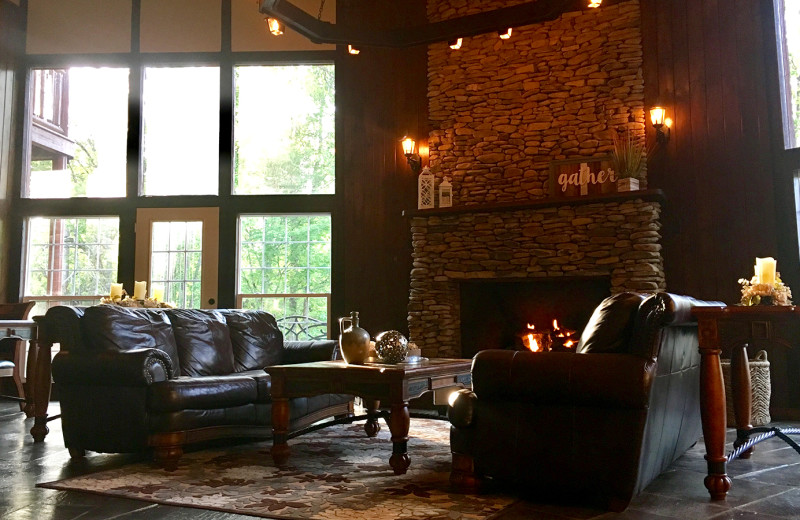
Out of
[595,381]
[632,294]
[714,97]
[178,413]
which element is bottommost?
[178,413]

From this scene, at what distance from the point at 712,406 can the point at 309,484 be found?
193cm

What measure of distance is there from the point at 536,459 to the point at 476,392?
1.30 feet

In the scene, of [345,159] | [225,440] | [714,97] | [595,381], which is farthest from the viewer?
[345,159]

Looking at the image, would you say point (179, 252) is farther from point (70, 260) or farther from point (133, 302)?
point (133, 302)

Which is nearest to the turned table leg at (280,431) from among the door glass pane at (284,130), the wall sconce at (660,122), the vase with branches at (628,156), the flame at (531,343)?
the flame at (531,343)

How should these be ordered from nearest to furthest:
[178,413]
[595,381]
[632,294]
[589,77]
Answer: [595,381] → [632,294] → [178,413] → [589,77]

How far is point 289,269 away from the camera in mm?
7852

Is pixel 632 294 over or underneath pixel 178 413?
over

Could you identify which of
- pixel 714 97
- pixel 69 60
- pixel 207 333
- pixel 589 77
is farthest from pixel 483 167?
pixel 69 60

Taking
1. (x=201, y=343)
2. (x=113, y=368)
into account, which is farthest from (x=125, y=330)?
(x=201, y=343)

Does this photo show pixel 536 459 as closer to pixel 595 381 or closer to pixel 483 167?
pixel 595 381

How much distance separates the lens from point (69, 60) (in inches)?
320

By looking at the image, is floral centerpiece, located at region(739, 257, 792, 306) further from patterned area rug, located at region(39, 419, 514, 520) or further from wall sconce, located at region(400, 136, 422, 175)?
wall sconce, located at region(400, 136, 422, 175)

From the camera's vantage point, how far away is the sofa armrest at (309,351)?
5.32 m
